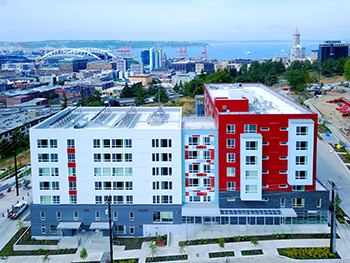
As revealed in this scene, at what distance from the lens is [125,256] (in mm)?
28750

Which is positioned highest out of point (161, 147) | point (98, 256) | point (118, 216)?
point (161, 147)

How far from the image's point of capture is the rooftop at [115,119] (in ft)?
109

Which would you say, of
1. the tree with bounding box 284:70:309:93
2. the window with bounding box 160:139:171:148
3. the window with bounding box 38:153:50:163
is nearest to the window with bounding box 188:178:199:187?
the window with bounding box 160:139:171:148

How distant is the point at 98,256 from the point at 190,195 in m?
8.87

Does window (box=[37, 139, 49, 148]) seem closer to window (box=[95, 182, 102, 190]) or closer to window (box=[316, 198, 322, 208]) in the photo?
window (box=[95, 182, 102, 190])

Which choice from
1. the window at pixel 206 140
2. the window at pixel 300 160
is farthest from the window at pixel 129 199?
the window at pixel 300 160

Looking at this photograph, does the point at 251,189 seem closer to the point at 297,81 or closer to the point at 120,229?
the point at 120,229

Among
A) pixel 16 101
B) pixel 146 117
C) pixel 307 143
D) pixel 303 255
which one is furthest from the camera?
pixel 16 101

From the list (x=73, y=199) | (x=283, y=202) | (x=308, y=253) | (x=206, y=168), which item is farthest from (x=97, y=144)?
(x=308, y=253)

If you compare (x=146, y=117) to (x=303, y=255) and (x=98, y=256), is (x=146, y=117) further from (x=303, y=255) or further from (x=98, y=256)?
(x=303, y=255)

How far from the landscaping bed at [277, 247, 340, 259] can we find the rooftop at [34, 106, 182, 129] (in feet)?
42.3

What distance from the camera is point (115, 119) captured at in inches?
1441

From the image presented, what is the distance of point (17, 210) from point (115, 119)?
12.9 metres

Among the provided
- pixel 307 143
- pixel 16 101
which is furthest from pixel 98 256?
pixel 16 101
